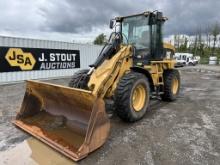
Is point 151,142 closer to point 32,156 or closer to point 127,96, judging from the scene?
point 127,96

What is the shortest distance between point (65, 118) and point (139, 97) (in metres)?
1.73

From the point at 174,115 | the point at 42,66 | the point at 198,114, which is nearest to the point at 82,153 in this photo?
the point at 174,115

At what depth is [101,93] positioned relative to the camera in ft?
14.3

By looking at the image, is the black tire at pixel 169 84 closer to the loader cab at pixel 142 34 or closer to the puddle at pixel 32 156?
the loader cab at pixel 142 34

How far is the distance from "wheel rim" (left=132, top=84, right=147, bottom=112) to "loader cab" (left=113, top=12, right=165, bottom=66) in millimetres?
779

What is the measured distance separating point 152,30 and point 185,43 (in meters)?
48.0

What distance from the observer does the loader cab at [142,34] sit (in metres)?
5.55

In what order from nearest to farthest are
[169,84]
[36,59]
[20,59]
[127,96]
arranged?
[127,96] → [169,84] → [20,59] → [36,59]

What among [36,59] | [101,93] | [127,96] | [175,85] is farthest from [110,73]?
[36,59]

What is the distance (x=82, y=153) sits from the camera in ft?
10.5

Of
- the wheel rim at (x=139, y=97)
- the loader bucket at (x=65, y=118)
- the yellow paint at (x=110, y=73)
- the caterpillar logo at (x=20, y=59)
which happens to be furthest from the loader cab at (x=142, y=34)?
the caterpillar logo at (x=20, y=59)

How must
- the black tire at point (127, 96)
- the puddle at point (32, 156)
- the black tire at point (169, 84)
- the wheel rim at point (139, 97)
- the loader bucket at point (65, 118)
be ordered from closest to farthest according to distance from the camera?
the puddle at point (32, 156) → the loader bucket at point (65, 118) → the black tire at point (127, 96) → the wheel rim at point (139, 97) → the black tire at point (169, 84)

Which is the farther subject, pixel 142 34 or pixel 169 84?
pixel 169 84

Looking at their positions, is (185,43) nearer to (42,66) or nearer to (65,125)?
(42,66)
